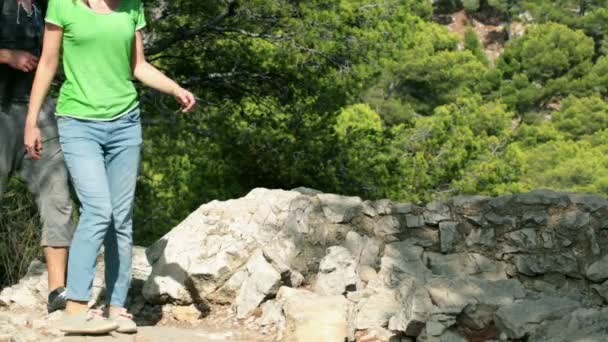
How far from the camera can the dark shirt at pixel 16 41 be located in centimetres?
416

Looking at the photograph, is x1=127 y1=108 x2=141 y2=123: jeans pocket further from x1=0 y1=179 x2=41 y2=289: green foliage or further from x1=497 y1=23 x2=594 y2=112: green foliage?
x1=497 y1=23 x2=594 y2=112: green foliage

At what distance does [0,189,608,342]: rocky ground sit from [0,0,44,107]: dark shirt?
43.8 inches

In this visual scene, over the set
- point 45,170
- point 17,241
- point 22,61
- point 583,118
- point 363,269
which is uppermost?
point 22,61

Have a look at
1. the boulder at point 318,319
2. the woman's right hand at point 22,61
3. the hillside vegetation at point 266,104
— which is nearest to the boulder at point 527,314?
the boulder at point 318,319

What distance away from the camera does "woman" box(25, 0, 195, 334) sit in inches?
148

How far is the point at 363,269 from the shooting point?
17.2 ft

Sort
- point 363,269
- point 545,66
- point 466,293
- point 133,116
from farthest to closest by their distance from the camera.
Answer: point 545,66, point 363,269, point 466,293, point 133,116

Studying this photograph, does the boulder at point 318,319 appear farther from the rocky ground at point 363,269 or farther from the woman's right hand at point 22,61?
the woman's right hand at point 22,61

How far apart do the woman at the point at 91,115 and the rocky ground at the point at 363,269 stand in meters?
0.66

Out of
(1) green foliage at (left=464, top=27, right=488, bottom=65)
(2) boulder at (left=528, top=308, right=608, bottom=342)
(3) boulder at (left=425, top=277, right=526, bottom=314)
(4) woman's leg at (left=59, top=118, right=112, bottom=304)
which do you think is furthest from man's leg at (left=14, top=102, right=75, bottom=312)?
(1) green foliage at (left=464, top=27, right=488, bottom=65)

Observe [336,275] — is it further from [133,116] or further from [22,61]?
[22,61]

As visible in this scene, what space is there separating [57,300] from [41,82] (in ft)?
3.34

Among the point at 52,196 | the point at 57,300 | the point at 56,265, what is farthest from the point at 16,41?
the point at 57,300

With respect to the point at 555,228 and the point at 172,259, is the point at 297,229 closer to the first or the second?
the point at 172,259
